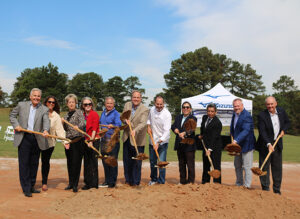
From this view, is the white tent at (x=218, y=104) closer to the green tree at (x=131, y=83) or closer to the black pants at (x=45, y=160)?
the black pants at (x=45, y=160)

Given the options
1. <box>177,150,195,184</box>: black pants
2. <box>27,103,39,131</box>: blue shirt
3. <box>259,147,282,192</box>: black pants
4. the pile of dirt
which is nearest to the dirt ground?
the pile of dirt

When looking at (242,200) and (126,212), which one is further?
(242,200)

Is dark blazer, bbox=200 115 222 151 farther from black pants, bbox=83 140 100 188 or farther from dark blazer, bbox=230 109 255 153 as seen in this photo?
black pants, bbox=83 140 100 188

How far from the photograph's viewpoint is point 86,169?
Answer: 5762 mm

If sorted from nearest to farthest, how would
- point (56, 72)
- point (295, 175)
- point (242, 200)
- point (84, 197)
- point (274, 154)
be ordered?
point (242, 200) < point (84, 197) < point (274, 154) < point (295, 175) < point (56, 72)

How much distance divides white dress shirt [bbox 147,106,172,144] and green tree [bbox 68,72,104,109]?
74.8 metres

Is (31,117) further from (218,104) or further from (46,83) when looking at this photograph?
(46,83)

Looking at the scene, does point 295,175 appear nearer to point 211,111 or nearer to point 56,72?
point 211,111

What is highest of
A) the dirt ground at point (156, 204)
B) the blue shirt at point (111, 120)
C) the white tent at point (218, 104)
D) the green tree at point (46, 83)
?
the green tree at point (46, 83)

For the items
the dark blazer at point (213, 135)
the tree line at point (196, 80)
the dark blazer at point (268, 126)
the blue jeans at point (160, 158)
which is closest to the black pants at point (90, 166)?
the blue jeans at point (160, 158)

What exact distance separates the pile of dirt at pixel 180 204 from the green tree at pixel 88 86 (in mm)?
76088

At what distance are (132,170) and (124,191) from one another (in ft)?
3.74

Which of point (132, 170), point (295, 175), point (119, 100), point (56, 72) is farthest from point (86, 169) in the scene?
point (119, 100)

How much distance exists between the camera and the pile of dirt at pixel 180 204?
414 centimetres
